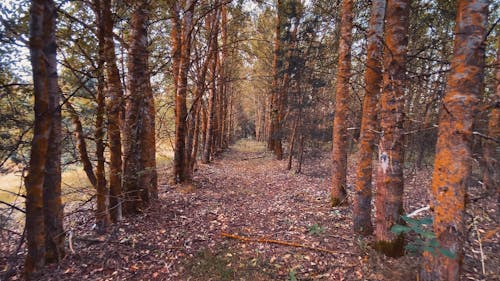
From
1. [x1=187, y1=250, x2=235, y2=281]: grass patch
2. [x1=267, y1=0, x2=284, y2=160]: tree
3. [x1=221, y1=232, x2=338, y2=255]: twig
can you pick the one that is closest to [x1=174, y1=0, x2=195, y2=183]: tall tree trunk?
[x1=221, y1=232, x2=338, y2=255]: twig

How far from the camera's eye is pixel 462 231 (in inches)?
91.8

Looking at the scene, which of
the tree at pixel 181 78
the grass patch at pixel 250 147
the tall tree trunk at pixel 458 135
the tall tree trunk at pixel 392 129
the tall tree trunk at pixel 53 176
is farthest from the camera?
the grass patch at pixel 250 147

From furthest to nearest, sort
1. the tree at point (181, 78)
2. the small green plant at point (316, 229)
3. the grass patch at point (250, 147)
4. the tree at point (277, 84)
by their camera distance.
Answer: the grass patch at point (250, 147)
the tree at point (277, 84)
the tree at point (181, 78)
the small green plant at point (316, 229)

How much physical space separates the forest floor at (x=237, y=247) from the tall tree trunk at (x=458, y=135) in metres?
0.25

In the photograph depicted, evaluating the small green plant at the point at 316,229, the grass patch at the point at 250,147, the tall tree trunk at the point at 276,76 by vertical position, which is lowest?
the grass patch at the point at 250,147

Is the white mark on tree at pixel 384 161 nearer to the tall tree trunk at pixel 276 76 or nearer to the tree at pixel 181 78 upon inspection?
the tree at pixel 181 78

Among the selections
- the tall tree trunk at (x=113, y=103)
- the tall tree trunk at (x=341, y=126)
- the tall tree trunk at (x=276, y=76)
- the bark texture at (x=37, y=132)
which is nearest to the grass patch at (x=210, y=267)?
the tall tree trunk at (x=113, y=103)

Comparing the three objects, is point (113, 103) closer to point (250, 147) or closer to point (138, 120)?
point (138, 120)

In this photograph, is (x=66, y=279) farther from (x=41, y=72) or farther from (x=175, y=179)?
(x=175, y=179)

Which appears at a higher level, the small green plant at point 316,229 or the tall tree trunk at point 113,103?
the tall tree trunk at point 113,103

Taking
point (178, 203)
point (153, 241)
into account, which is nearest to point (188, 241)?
point (153, 241)

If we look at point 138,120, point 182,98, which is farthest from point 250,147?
point 138,120

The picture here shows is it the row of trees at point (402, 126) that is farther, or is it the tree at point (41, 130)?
the tree at point (41, 130)

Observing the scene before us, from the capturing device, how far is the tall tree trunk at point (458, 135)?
7.22ft
